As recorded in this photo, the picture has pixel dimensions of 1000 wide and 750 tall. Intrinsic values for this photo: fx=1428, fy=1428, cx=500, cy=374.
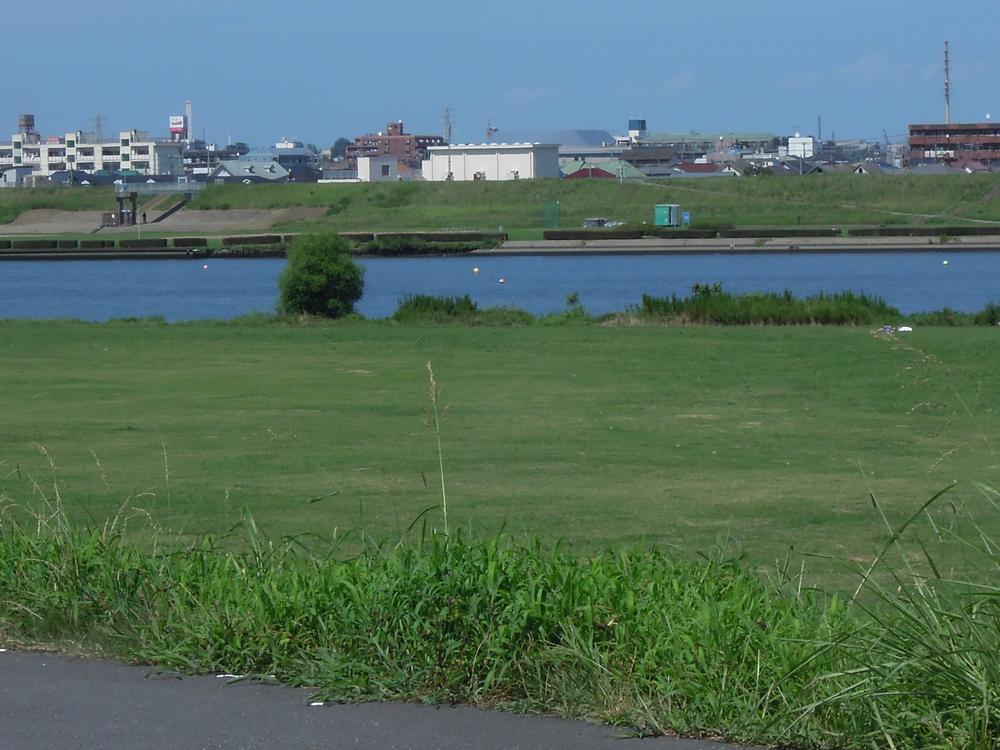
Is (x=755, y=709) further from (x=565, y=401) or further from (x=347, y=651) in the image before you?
(x=565, y=401)

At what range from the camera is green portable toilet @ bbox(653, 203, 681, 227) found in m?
104

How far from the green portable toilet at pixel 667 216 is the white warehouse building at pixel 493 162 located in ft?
116

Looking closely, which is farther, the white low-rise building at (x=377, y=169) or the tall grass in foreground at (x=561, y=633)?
the white low-rise building at (x=377, y=169)

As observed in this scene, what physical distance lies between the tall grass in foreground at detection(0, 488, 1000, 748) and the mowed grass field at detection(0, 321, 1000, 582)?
562mm

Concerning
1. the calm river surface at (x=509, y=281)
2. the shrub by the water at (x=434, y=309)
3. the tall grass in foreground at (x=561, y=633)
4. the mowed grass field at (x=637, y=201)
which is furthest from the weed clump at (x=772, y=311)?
the mowed grass field at (x=637, y=201)

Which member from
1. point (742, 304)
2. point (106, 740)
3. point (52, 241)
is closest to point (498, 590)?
point (106, 740)

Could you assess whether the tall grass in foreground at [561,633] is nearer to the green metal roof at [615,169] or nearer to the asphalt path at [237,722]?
the asphalt path at [237,722]

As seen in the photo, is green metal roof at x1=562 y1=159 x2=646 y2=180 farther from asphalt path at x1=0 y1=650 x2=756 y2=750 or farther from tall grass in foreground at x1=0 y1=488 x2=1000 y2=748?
asphalt path at x1=0 y1=650 x2=756 y2=750

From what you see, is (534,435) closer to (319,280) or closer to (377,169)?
(319,280)

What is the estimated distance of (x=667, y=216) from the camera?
105 meters

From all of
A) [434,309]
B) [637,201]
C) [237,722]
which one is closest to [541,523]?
[237,722]

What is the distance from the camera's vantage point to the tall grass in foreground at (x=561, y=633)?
4.79 metres

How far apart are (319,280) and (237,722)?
3128 centimetres

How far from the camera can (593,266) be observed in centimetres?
8362
